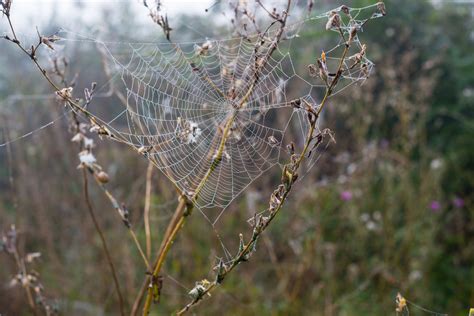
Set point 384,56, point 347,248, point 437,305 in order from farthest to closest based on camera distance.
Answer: point 384,56, point 347,248, point 437,305

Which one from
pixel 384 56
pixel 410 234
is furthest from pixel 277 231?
pixel 384 56

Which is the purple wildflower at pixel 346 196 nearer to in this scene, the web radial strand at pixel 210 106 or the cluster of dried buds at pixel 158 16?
the web radial strand at pixel 210 106

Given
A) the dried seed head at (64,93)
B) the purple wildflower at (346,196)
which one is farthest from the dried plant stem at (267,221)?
the purple wildflower at (346,196)

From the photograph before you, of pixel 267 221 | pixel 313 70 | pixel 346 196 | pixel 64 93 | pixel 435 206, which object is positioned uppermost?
pixel 64 93

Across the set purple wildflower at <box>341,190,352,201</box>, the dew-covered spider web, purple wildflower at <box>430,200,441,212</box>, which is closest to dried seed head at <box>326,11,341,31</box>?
the dew-covered spider web

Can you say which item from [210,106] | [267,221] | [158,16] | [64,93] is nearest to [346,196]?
[210,106]

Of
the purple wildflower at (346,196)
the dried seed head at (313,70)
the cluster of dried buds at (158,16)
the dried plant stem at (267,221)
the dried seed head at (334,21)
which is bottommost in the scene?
the purple wildflower at (346,196)

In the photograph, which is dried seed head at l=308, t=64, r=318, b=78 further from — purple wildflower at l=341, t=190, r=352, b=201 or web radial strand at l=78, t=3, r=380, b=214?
purple wildflower at l=341, t=190, r=352, b=201

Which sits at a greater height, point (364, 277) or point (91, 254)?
point (91, 254)

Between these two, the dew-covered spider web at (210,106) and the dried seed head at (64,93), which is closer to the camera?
the dried seed head at (64,93)

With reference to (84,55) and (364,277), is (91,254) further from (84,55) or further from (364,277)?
(84,55)

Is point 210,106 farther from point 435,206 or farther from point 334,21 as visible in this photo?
point 435,206
